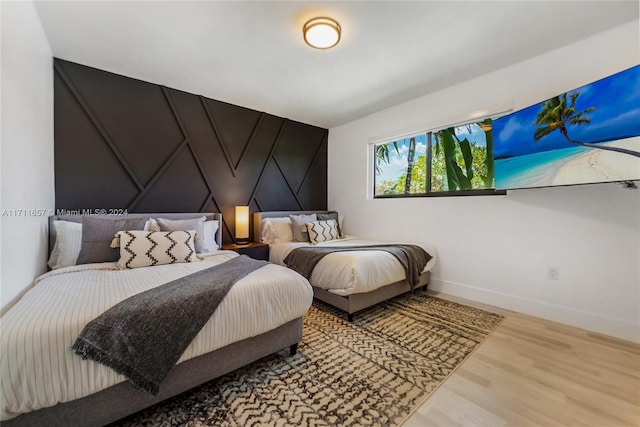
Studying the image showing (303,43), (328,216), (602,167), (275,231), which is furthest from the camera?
(328,216)

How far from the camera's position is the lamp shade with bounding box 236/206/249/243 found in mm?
3387

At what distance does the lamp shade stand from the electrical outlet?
3352mm

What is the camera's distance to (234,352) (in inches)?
59.8

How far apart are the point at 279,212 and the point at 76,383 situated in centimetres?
296

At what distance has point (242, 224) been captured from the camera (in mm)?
3412

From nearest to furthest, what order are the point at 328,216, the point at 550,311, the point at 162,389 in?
the point at 162,389 < the point at 550,311 < the point at 328,216

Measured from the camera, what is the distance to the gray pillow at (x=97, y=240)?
208 cm

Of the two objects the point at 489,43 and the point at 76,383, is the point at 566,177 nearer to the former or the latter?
the point at 489,43

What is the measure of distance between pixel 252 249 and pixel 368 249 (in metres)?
1.43

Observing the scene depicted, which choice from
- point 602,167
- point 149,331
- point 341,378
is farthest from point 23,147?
point 602,167

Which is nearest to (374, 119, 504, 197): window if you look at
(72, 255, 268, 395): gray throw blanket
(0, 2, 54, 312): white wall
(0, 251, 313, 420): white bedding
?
(0, 251, 313, 420): white bedding

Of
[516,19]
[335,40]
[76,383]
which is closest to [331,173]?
[335,40]

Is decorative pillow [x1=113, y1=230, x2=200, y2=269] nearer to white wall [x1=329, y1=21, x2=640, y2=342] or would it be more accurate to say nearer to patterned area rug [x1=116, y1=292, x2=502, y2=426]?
patterned area rug [x1=116, y1=292, x2=502, y2=426]

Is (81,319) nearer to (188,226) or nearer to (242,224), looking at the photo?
(188,226)
